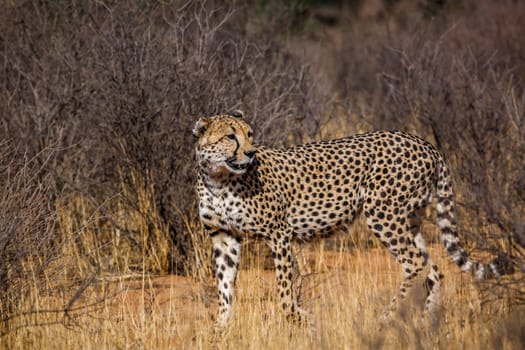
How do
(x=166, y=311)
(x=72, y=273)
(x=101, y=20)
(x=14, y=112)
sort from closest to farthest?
(x=166, y=311) → (x=72, y=273) → (x=14, y=112) → (x=101, y=20)

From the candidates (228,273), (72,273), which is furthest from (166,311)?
(72,273)

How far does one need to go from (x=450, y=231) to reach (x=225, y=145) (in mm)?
1387

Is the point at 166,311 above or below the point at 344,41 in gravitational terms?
below

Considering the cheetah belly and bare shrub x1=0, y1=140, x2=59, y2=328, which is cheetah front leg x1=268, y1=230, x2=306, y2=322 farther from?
bare shrub x1=0, y1=140, x2=59, y2=328

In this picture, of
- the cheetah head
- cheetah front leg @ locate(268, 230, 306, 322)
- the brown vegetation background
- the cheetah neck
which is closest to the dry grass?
cheetah front leg @ locate(268, 230, 306, 322)

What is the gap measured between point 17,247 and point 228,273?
1.14 meters

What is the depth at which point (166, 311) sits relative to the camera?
5.55m

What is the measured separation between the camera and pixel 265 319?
525 cm

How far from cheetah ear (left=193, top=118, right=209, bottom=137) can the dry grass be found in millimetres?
916

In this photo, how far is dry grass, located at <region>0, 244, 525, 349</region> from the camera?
14.3 ft

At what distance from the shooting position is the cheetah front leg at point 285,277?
517 cm

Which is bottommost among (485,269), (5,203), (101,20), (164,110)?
(485,269)

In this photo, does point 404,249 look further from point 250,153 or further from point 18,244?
point 18,244

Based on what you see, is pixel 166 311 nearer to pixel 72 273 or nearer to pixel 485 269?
pixel 72 273
